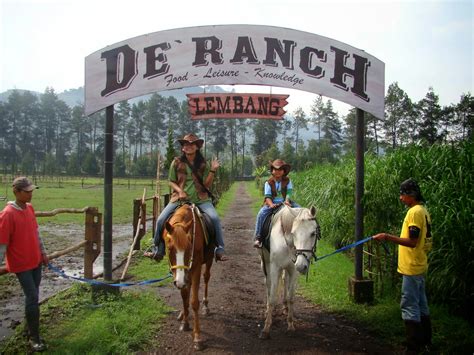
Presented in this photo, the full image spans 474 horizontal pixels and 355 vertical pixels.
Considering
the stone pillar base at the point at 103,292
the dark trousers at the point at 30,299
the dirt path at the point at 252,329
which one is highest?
the dark trousers at the point at 30,299

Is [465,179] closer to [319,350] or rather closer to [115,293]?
[319,350]

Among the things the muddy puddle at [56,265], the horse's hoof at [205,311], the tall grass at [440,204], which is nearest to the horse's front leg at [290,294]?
the horse's hoof at [205,311]

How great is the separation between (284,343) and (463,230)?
290cm

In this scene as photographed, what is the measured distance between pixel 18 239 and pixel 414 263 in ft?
15.3

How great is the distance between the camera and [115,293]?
21.5ft

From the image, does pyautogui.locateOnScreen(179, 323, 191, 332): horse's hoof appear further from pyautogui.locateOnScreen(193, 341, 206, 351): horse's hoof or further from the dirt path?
pyautogui.locateOnScreen(193, 341, 206, 351): horse's hoof

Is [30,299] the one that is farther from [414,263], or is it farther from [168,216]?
[414,263]

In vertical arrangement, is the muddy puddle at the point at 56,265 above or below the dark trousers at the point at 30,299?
below

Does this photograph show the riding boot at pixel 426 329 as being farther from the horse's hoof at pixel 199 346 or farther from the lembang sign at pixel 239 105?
the lembang sign at pixel 239 105

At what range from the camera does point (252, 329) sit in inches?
224

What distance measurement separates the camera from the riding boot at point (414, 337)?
4.70 metres

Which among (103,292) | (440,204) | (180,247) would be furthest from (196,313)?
(440,204)

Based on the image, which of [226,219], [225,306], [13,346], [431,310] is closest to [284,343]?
[225,306]

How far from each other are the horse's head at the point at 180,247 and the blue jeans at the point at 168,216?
0.48 m
